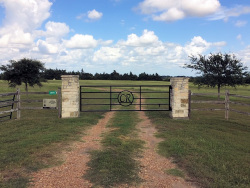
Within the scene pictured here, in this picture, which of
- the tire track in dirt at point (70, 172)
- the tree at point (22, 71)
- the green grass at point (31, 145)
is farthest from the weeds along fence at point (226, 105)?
the tree at point (22, 71)

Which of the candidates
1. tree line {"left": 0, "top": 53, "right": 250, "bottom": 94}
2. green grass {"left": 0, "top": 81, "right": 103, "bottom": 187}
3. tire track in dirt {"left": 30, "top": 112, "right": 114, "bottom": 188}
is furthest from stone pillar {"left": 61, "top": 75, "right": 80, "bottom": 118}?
tree line {"left": 0, "top": 53, "right": 250, "bottom": 94}

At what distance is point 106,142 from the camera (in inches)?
258

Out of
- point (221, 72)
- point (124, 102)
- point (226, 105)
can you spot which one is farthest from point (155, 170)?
point (221, 72)

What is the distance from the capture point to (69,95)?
10617 millimetres

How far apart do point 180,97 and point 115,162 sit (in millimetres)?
6699

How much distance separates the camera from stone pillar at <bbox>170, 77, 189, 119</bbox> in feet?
35.4

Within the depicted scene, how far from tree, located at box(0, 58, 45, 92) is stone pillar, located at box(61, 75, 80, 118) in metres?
15.8

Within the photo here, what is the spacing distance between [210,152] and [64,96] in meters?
7.06

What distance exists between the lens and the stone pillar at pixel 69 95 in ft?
34.7

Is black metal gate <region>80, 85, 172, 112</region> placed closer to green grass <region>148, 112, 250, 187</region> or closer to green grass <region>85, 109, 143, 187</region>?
green grass <region>148, 112, 250, 187</region>

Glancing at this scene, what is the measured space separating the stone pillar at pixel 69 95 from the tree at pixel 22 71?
15.8 m

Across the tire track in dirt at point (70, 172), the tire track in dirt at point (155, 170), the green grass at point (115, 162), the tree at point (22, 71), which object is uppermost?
the tree at point (22, 71)

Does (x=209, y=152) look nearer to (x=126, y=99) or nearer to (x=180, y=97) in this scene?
(x=180, y=97)

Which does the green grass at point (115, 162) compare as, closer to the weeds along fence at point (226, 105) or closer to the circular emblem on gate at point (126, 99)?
the circular emblem on gate at point (126, 99)
